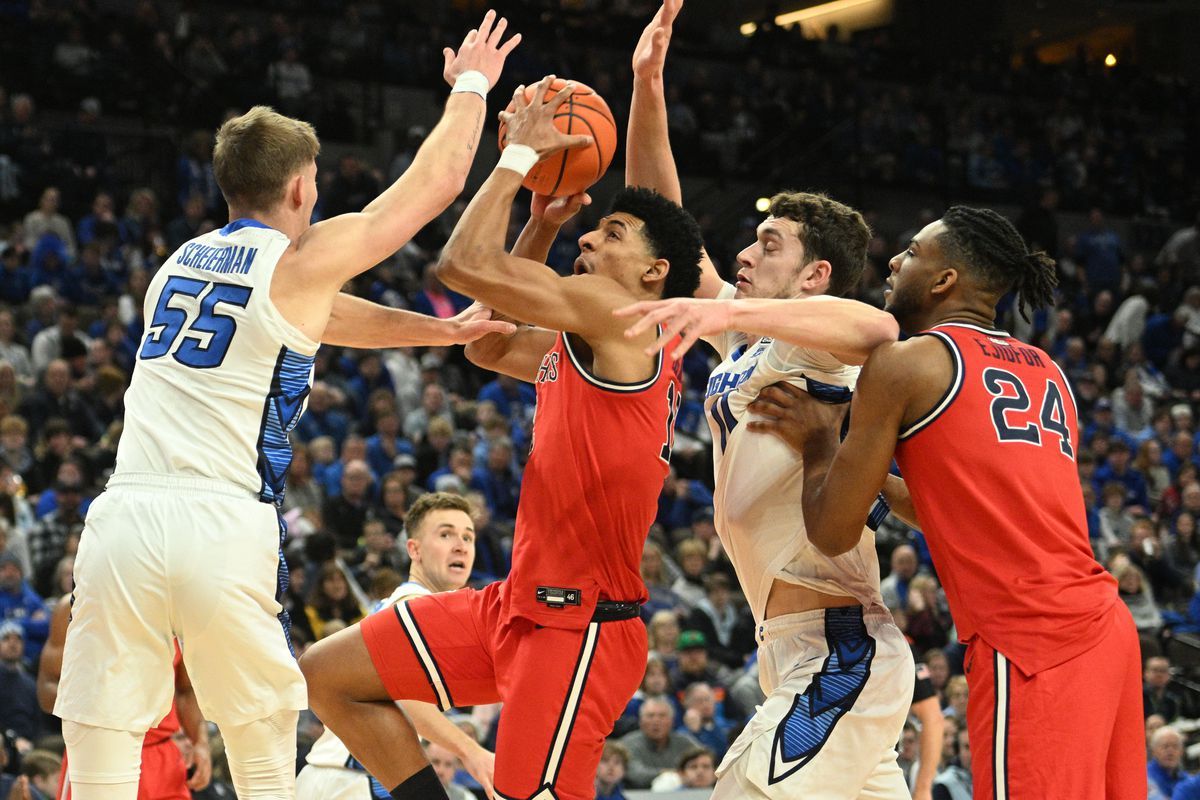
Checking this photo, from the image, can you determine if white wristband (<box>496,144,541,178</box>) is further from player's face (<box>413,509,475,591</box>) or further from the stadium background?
the stadium background

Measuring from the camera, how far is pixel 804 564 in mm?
4879

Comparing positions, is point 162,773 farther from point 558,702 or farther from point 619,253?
point 619,253

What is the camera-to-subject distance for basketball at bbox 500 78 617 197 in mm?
5052

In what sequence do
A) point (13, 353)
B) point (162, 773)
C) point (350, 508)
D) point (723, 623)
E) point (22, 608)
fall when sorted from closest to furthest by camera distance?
point (162, 773), point (22, 608), point (350, 508), point (723, 623), point (13, 353)

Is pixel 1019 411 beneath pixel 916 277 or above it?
beneath

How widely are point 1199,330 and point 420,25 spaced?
39.5ft

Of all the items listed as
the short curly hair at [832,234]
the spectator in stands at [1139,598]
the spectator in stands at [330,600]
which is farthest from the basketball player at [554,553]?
the spectator in stands at [1139,598]

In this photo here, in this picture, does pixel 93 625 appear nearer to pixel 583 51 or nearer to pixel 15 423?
pixel 15 423

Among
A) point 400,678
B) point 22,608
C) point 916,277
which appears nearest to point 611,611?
point 400,678

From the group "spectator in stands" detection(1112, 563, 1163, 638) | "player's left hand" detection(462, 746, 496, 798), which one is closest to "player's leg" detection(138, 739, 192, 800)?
"player's left hand" detection(462, 746, 496, 798)

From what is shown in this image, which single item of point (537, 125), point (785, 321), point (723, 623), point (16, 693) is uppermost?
point (537, 125)

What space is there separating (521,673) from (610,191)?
16.1m

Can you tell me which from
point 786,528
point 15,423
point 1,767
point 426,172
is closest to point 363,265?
point 426,172

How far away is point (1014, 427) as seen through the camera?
4105 mm
